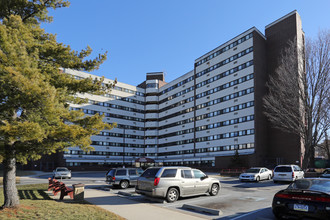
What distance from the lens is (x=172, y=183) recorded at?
1214 centimetres

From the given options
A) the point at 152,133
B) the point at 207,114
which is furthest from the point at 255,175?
the point at 152,133

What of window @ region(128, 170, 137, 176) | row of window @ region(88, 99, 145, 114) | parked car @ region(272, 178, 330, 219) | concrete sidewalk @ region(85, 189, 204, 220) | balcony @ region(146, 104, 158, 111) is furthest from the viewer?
balcony @ region(146, 104, 158, 111)

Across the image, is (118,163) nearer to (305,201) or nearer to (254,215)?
(254,215)

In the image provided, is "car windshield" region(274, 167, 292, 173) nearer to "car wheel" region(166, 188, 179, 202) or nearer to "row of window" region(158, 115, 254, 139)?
"car wheel" region(166, 188, 179, 202)

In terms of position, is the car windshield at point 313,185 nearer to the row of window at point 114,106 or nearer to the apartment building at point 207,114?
the apartment building at point 207,114

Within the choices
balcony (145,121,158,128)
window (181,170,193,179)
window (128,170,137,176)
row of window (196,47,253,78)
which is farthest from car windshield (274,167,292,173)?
balcony (145,121,158,128)

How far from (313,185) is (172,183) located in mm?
6171

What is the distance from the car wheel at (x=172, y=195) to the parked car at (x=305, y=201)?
524 centimetres

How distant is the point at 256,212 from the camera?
9648 mm

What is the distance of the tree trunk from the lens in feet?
28.7

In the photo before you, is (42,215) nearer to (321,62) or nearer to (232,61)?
(321,62)

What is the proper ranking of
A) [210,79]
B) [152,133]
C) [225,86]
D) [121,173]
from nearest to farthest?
[121,173]
[225,86]
[210,79]
[152,133]

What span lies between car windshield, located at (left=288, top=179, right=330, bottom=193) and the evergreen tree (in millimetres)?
6898

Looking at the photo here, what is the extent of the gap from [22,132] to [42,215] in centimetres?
273
